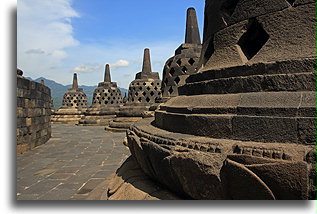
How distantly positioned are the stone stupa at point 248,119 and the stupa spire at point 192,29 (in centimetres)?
501

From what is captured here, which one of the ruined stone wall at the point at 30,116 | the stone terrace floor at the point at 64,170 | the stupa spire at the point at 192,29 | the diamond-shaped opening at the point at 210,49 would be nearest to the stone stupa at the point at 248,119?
the diamond-shaped opening at the point at 210,49

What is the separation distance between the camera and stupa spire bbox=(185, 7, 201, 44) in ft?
23.0

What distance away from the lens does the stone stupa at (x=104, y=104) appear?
1301 cm

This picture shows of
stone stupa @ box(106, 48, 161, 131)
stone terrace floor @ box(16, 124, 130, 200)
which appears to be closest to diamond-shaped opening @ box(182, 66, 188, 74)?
stone terrace floor @ box(16, 124, 130, 200)

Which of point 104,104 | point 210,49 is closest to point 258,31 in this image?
point 210,49

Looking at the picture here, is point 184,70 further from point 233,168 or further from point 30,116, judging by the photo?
point 233,168

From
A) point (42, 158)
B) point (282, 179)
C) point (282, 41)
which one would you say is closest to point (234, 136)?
point (282, 179)

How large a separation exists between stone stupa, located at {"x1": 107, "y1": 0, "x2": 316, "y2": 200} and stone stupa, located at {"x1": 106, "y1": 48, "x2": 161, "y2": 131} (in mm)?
8095

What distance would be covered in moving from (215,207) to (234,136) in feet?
1.57

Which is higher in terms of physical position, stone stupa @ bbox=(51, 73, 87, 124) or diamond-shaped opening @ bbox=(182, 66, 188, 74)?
diamond-shaped opening @ bbox=(182, 66, 188, 74)

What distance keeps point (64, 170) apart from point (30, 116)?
3.07 meters

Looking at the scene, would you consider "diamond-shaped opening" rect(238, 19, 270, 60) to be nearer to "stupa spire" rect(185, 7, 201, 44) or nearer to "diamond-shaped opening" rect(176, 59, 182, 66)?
"diamond-shaped opening" rect(176, 59, 182, 66)

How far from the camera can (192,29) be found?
23.0 ft

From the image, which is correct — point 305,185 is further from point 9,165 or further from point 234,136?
point 9,165
